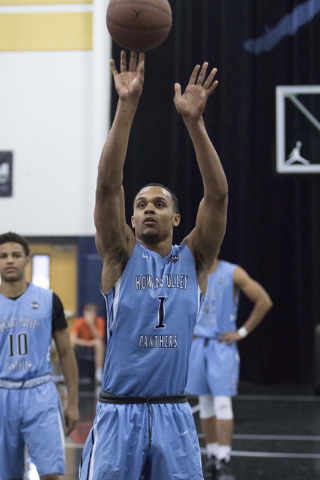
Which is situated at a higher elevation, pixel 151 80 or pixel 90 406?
pixel 151 80

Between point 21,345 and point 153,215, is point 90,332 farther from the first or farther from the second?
point 153,215

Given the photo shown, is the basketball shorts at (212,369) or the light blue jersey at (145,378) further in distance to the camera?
the basketball shorts at (212,369)

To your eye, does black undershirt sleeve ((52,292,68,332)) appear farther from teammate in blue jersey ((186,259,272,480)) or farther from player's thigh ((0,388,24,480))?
teammate in blue jersey ((186,259,272,480))

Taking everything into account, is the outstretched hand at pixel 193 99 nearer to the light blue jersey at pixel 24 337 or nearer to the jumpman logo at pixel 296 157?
the light blue jersey at pixel 24 337

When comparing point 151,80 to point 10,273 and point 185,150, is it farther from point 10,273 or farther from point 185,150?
point 10,273

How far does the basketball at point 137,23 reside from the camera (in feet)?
9.46

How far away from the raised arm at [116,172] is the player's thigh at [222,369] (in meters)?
2.74

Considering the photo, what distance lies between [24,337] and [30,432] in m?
0.47

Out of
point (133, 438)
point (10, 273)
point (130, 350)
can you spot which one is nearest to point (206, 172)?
point (130, 350)

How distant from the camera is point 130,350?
247 cm

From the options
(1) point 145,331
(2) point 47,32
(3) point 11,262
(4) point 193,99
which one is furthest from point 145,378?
(2) point 47,32

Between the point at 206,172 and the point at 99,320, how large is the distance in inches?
302

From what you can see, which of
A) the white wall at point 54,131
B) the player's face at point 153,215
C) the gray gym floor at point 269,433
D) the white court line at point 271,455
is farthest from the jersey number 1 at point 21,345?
the white wall at point 54,131

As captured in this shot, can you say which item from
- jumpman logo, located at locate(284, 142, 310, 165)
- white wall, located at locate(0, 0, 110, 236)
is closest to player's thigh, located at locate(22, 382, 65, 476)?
white wall, located at locate(0, 0, 110, 236)
